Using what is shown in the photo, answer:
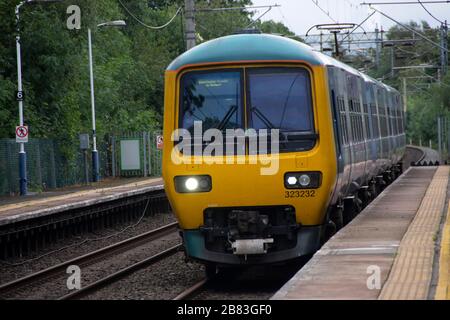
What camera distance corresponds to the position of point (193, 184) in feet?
42.1

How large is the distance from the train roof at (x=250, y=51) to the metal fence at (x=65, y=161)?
21.3 metres

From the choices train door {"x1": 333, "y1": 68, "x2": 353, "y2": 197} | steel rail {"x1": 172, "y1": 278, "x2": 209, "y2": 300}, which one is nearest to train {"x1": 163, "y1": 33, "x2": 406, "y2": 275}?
steel rail {"x1": 172, "y1": 278, "x2": 209, "y2": 300}

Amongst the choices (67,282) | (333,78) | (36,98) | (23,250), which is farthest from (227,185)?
(36,98)

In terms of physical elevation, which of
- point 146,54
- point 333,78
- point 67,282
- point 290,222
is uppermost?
point 146,54

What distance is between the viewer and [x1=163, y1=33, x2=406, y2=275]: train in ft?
41.6

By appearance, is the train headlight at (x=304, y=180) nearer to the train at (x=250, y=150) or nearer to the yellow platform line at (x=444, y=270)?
the train at (x=250, y=150)

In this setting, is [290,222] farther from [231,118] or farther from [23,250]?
[23,250]

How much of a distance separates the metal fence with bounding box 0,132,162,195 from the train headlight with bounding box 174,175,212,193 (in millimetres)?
21540

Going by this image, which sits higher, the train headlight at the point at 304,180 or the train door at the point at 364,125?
the train door at the point at 364,125

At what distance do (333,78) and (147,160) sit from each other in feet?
97.9

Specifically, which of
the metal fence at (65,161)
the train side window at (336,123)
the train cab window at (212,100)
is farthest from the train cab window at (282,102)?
the metal fence at (65,161)

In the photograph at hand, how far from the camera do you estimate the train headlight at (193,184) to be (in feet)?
41.9

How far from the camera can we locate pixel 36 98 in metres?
37.7
